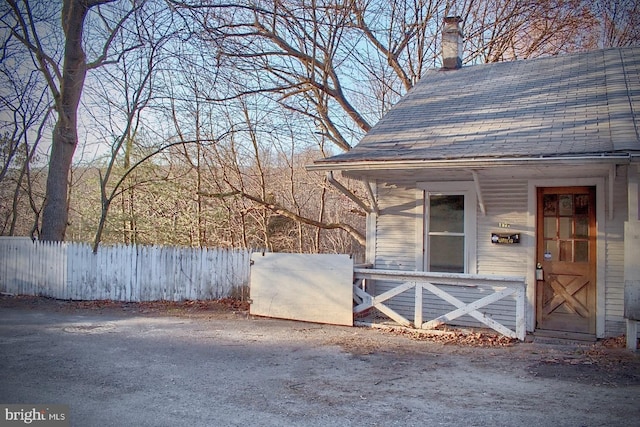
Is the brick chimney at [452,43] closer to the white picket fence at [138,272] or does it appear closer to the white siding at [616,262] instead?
the white siding at [616,262]

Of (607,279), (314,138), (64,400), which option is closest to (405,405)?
(64,400)

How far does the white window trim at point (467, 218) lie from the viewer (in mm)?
9453

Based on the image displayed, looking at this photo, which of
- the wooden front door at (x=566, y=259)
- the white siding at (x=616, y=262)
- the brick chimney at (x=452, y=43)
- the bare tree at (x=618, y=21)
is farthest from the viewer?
the bare tree at (x=618, y=21)

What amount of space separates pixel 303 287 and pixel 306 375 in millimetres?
3406

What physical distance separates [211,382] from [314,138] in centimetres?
1214

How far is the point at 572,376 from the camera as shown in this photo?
615 cm

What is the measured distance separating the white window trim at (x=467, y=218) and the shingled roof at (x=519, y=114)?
944 mm

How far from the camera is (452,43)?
44.4 feet

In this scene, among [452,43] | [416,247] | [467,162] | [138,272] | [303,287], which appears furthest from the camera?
[452,43]

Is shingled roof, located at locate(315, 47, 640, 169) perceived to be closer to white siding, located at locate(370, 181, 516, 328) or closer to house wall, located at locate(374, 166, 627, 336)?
house wall, located at locate(374, 166, 627, 336)

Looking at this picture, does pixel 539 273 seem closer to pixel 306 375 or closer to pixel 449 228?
pixel 449 228

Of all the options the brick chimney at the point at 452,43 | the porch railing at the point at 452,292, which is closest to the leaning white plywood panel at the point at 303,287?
the porch railing at the point at 452,292

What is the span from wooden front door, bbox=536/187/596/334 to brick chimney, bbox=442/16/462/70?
5.75 meters

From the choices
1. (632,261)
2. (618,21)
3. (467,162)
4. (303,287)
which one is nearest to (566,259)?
(632,261)
